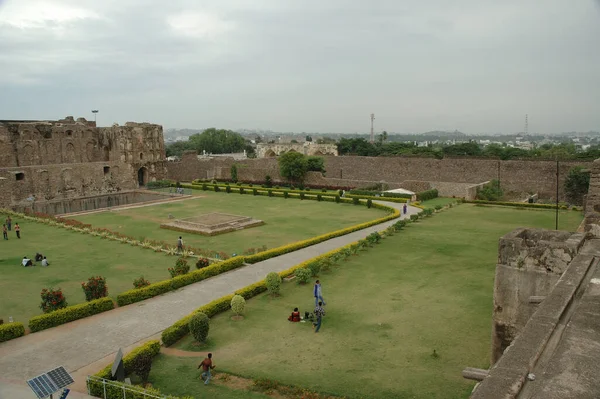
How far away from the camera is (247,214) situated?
93.7 ft

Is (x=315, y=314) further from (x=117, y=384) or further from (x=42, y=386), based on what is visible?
(x=42, y=386)

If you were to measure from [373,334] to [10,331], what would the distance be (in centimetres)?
829

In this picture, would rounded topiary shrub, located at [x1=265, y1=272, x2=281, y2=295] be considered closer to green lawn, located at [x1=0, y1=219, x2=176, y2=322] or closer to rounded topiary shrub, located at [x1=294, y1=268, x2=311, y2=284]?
rounded topiary shrub, located at [x1=294, y1=268, x2=311, y2=284]

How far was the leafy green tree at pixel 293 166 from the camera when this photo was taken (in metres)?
42.0

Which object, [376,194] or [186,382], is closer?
[186,382]

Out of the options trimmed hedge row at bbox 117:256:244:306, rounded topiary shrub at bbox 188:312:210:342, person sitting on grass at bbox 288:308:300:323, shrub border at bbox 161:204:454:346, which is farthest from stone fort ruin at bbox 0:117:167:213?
person sitting on grass at bbox 288:308:300:323

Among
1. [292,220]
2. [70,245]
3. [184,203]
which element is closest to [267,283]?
[70,245]

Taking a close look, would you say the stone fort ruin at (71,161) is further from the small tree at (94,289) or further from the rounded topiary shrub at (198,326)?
the rounded topiary shrub at (198,326)

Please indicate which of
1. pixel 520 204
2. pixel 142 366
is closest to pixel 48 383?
pixel 142 366

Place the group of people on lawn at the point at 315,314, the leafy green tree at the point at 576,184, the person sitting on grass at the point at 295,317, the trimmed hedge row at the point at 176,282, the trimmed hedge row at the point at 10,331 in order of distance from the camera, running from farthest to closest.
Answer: the leafy green tree at the point at 576,184, the trimmed hedge row at the point at 176,282, the person sitting on grass at the point at 295,317, the group of people on lawn at the point at 315,314, the trimmed hedge row at the point at 10,331

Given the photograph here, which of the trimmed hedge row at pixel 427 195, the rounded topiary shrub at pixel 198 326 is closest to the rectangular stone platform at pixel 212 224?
the rounded topiary shrub at pixel 198 326

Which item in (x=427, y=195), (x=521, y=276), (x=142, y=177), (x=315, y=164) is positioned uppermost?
(x=315, y=164)

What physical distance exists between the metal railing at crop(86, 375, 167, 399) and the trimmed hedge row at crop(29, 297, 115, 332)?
3818 mm

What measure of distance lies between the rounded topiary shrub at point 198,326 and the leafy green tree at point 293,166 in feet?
105
